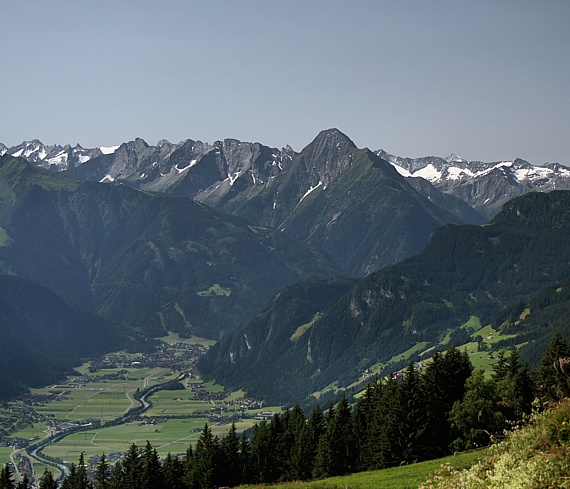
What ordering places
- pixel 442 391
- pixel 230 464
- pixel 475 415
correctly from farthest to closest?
pixel 230 464 < pixel 442 391 < pixel 475 415

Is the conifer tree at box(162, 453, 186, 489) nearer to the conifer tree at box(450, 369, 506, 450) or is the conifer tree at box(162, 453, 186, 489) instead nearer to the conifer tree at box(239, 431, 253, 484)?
the conifer tree at box(239, 431, 253, 484)

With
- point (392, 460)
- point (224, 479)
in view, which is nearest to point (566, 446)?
point (392, 460)

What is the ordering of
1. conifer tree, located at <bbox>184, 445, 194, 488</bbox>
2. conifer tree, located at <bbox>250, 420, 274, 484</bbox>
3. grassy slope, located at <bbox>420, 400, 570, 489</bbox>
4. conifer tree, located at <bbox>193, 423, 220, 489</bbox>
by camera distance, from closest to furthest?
grassy slope, located at <bbox>420, 400, 570, 489</bbox> < conifer tree, located at <bbox>193, 423, 220, 489</bbox> < conifer tree, located at <bbox>184, 445, 194, 488</bbox> < conifer tree, located at <bbox>250, 420, 274, 484</bbox>

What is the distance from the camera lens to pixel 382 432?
76812mm

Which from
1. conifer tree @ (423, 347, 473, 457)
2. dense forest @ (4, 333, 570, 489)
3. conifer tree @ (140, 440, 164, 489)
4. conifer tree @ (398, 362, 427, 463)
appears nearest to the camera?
dense forest @ (4, 333, 570, 489)

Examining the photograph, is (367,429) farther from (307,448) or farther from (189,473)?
(189,473)

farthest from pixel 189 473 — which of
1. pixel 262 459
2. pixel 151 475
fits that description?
pixel 262 459

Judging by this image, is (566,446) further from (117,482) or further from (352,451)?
(117,482)

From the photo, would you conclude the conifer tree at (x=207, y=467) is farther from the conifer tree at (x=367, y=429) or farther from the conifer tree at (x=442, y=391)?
the conifer tree at (x=442, y=391)

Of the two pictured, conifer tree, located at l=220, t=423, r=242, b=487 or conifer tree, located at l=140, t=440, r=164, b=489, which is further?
conifer tree, located at l=220, t=423, r=242, b=487

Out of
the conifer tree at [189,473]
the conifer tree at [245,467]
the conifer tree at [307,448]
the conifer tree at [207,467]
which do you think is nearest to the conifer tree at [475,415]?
the conifer tree at [307,448]

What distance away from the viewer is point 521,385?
257 feet

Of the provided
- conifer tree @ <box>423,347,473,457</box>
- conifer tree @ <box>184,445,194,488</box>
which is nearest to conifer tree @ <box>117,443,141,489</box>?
conifer tree @ <box>184,445,194,488</box>

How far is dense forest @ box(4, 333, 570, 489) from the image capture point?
2916 inches
